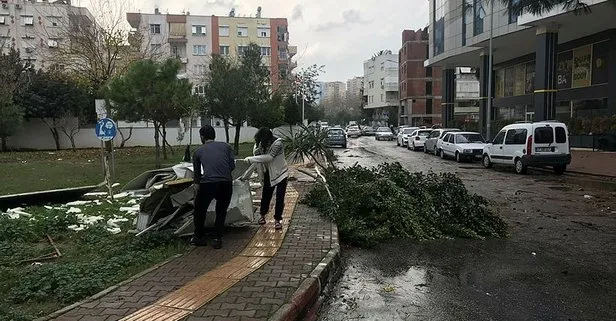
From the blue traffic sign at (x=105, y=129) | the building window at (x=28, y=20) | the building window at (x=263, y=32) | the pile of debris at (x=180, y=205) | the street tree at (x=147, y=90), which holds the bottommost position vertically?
the pile of debris at (x=180, y=205)

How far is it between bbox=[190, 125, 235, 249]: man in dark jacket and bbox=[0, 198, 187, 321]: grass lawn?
439 millimetres

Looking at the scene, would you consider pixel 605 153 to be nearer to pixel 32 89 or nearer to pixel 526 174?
pixel 526 174

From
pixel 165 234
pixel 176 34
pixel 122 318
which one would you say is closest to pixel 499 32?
pixel 165 234

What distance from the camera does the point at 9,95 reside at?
27.9m

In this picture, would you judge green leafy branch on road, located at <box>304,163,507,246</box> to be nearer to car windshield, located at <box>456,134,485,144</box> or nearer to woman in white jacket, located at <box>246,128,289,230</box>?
woman in white jacket, located at <box>246,128,289,230</box>

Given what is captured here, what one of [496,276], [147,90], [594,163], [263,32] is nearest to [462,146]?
[594,163]

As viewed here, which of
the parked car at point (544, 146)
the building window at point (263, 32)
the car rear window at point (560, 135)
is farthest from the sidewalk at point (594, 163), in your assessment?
the building window at point (263, 32)

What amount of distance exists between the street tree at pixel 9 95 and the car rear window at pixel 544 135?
88.8 ft

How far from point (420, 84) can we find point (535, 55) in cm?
4758

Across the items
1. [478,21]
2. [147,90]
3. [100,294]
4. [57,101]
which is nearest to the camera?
[100,294]

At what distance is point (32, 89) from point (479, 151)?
2764 centimetres

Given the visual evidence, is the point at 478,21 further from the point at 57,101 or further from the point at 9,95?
the point at 9,95

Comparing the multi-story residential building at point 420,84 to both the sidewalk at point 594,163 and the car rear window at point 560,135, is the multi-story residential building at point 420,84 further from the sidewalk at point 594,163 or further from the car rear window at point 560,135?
the car rear window at point 560,135

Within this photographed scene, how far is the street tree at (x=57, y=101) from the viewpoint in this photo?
103 feet
